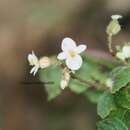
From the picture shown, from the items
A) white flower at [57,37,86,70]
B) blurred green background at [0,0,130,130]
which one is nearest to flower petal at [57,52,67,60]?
white flower at [57,37,86,70]

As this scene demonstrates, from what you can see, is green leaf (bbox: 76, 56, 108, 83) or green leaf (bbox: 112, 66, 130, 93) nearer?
green leaf (bbox: 112, 66, 130, 93)

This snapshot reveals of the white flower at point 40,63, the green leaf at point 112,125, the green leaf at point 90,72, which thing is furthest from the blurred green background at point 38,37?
the green leaf at point 112,125

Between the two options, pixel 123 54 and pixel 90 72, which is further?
pixel 90 72

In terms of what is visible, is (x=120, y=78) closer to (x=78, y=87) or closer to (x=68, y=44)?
(x=68, y=44)

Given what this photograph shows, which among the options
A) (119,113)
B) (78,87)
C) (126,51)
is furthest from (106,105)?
(78,87)

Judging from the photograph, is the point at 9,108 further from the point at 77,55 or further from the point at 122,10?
the point at 77,55

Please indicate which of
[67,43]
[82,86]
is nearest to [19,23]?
[82,86]

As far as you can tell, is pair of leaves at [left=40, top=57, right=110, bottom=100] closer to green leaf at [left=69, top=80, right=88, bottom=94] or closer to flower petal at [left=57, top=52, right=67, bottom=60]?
green leaf at [left=69, top=80, right=88, bottom=94]

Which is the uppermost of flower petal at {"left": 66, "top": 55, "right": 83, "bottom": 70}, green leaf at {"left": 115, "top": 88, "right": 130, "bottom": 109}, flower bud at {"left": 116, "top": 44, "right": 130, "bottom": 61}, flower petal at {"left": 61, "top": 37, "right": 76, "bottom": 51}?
flower petal at {"left": 61, "top": 37, "right": 76, "bottom": 51}
